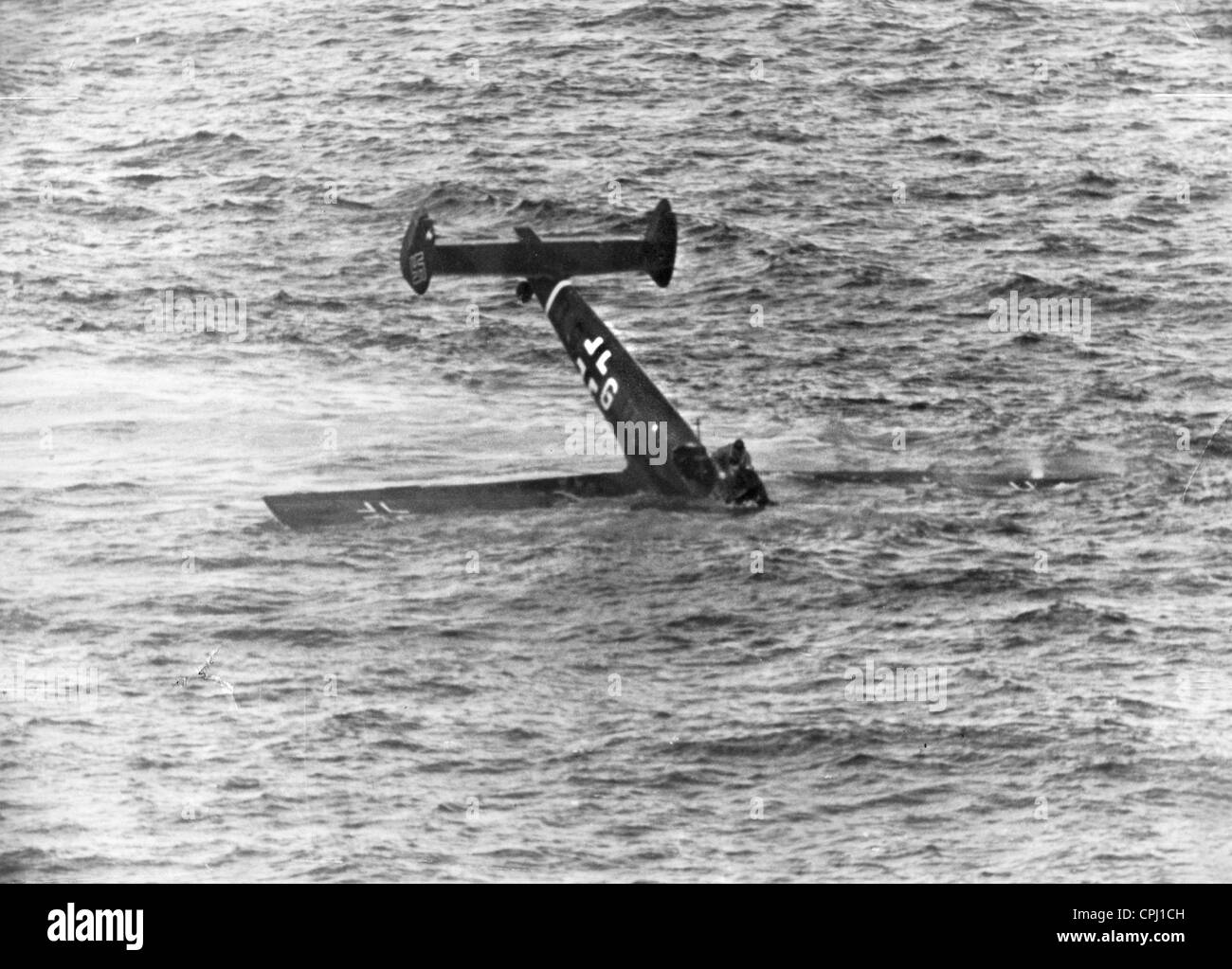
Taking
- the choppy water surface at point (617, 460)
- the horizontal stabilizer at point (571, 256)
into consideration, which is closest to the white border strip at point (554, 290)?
the horizontal stabilizer at point (571, 256)

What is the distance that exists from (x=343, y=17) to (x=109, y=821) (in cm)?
4050

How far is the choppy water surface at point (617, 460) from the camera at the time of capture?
63.0ft

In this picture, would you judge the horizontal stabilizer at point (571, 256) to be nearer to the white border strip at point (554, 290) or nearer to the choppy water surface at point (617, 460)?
the white border strip at point (554, 290)

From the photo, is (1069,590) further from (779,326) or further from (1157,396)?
(779,326)

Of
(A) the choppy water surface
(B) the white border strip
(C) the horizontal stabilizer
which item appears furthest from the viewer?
(B) the white border strip

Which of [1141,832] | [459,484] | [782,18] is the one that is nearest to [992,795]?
[1141,832]

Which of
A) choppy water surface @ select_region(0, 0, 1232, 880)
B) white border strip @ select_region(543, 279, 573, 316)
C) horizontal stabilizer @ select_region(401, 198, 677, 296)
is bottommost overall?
choppy water surface @ select_region(0, 0, 1232, 880)

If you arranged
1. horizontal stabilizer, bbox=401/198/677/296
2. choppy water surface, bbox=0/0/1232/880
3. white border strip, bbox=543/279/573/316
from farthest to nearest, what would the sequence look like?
white border strip, bbox=543/279/573/316
horizontal stabilizer, bbox=401/198/677/296
choppy water surface, bbox=0/0/1232/880

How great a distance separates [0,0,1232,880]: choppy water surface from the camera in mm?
19188

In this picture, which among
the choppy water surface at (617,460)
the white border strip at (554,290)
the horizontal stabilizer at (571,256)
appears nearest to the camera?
the choppy water surface at (617,460)

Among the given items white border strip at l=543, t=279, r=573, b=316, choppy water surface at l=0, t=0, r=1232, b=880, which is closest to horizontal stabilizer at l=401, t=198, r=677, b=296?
white border strip at l=543, t=279, r=573, b=316

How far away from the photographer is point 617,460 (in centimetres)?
3072

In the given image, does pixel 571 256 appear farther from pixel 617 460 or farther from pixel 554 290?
pixel 617 460

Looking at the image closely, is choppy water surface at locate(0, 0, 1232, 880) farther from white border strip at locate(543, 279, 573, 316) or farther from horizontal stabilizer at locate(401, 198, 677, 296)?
horizontal stabilizer at locate(401, 198, 677, 296)
